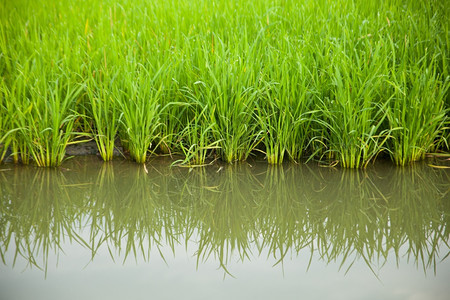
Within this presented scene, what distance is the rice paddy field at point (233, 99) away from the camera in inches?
114

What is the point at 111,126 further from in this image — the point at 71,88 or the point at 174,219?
the point at 174,219

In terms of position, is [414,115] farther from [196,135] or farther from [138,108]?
[138,108]

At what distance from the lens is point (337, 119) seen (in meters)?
2.91

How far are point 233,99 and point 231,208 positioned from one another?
74 cm

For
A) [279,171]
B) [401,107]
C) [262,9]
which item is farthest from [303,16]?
[279,171]

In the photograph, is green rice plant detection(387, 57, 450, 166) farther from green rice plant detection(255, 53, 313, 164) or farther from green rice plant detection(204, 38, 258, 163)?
green rice plant detection(204, 38, 258, 163)

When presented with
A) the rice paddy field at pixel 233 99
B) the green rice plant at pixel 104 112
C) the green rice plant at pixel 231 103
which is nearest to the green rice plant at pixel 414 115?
the rice paddy field at pixel 233 99

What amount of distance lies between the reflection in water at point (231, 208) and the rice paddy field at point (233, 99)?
15 centimetres

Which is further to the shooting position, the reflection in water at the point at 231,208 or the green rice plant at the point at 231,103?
the green rice plant at the point at 231,103

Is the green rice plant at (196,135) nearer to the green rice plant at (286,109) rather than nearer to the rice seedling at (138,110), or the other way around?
the rice seedling at (138,110)

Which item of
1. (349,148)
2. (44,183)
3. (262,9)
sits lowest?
(44,183)

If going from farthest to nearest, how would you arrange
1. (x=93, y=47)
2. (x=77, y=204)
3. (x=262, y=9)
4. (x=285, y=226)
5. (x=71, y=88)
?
(x=262, y=9)
(x=93, y=47)
(x=71, y=88)
(x=77, y=204)
(x=285, y=226)

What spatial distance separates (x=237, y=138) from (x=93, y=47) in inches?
A: 46.3

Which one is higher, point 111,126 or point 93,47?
point 93,47
